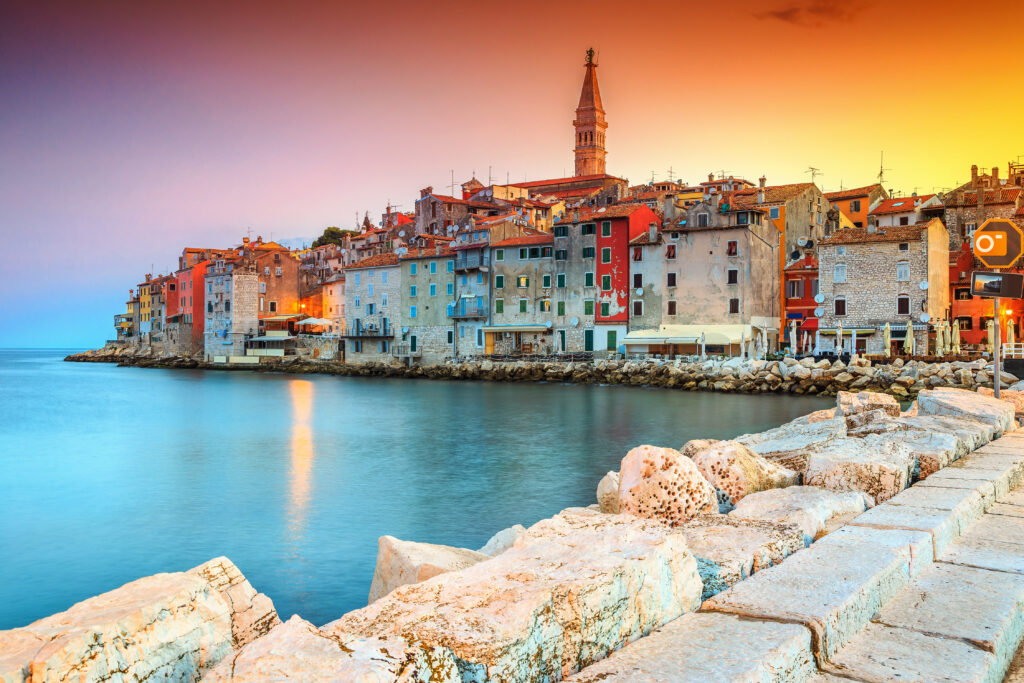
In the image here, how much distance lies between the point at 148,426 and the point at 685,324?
27056 mm

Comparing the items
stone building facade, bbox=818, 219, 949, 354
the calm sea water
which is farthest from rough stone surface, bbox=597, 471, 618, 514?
stone building facade, bbox=818, 219, 949, 354

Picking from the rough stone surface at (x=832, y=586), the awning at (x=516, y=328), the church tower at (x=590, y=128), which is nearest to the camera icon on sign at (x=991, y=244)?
the rough stone surface at (x=832, y=586)

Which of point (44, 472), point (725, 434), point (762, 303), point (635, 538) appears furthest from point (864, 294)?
point (635, 538)

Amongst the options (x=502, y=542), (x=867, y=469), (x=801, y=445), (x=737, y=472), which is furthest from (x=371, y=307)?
(x=867, y=469)

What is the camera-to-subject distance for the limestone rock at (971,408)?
7.96m

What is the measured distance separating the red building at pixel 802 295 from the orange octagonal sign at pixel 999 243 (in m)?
30.4

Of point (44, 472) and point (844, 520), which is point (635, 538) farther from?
point (44, 472)

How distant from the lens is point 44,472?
55.7 ft

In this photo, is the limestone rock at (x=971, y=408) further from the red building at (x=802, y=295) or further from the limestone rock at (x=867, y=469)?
the red building at (x=802, y=295)

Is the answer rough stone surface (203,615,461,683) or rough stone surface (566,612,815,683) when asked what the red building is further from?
rough stone surface (203,615,461,683)

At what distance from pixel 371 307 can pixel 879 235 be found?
33.7 meters

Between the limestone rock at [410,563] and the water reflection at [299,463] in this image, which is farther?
the water reflection at [299,463]

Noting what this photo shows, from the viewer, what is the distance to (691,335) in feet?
133

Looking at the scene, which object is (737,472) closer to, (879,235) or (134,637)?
(134,637)
